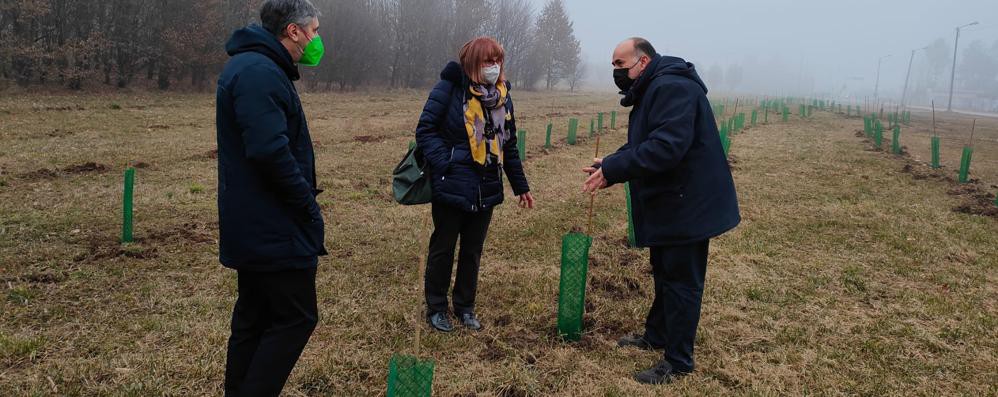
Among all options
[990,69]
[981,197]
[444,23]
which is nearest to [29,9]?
[981,197]

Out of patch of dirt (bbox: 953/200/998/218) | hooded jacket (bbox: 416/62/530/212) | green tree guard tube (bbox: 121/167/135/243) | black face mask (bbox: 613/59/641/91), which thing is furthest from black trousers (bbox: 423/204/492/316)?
patch of dirt (bbox: 953/200/998/218)

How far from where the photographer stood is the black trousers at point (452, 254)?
139 inches

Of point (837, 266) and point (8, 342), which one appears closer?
point (8, 342)

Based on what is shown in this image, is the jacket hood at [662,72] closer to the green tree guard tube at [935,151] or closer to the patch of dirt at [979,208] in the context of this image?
the patch of dirt at [979,208]

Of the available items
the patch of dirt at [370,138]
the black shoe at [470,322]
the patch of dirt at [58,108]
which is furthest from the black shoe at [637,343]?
the patch of dirt at [58,108]

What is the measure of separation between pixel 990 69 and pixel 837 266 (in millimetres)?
162463

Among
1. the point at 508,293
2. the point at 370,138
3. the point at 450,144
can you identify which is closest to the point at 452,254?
the point at 450,144

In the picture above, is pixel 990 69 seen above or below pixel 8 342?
above

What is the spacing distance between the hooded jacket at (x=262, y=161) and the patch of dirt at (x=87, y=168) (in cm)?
761

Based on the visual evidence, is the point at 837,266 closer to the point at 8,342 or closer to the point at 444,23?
the point at 8,342

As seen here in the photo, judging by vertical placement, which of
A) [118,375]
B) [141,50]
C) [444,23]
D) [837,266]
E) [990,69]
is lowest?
[118,375]

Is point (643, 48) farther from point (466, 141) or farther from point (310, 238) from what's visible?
point (310, 238)

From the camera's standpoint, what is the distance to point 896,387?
329cm

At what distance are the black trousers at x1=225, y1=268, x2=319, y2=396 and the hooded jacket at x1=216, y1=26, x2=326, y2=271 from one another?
3.3 inches
